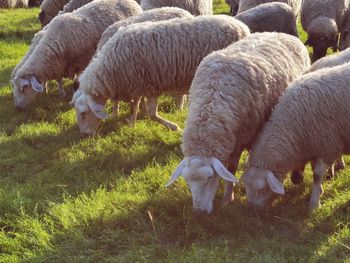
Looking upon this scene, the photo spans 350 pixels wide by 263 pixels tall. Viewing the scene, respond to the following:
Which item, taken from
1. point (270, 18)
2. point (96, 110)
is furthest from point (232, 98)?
point (270, 18)

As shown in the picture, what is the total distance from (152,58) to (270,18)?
2.69m

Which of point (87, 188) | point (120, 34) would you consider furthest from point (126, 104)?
point (87, 188)

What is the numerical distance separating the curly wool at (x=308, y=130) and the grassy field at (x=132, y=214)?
42cm

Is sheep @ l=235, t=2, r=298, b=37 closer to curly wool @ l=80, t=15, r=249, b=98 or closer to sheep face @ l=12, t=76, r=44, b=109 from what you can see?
curly wool @ l=80, t=15, r=249, b=98

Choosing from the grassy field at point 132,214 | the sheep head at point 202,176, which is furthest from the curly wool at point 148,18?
the sheep head at point 202,176

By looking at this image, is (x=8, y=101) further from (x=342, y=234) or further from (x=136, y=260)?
(x=342, y=234)

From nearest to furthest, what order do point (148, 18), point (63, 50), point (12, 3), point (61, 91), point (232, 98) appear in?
1. point (232, 98)
2. point (148, 18)
3. point (63, 50)
4. point (61, 91)
5. point (12, 3)

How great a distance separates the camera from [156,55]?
548 centimetres

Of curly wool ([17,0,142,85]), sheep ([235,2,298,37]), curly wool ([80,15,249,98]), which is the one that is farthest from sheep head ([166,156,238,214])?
sheep ([235,2,298,37])

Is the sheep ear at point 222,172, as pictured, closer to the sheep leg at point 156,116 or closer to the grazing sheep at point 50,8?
the sheep leg at point 156,116

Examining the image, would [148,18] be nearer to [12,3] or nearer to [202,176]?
[202,176]

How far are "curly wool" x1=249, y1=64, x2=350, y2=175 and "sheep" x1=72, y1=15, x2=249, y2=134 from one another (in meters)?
1.67

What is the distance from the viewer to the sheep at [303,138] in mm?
4086

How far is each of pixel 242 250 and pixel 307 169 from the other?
1.60m
